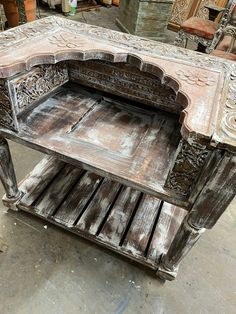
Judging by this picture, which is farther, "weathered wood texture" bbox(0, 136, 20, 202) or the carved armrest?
the carved armrest

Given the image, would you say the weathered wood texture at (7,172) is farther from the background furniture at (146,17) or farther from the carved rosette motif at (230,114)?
the background furniture at (146,17)

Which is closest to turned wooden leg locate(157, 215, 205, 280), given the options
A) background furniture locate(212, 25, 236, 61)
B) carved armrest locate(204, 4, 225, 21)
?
background furniture locate(212, 25, 236, 61)

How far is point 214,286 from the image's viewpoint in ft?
3.63

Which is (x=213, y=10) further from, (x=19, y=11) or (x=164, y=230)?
(x=164, y=230)

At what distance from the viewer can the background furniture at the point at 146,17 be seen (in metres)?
2.78

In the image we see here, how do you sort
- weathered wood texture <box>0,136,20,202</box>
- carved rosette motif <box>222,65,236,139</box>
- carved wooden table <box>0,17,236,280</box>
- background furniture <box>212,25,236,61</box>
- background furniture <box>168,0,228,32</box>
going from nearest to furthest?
Result: 1. carved rosette motif <box>222,65,236,139</box>
2. carved wooden table <box>0,17,236,280</box>
3. weathered wood texture <box>0,136,20,202</box>
4. background furniture <box>212,25,236,61</box>
5. background furniture <box>168,0,228,32</box>

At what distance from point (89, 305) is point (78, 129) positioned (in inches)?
28.8

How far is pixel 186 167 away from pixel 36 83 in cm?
66

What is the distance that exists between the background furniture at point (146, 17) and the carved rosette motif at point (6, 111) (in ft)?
8.37

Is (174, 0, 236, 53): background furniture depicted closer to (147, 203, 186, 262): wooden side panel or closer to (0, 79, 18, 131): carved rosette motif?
(147, 203, 186, 262): wooden side panel

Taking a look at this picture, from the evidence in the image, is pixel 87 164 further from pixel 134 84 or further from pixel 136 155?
pixel 134 84

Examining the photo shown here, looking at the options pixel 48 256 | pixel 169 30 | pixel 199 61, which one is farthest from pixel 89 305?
pixel 169 30

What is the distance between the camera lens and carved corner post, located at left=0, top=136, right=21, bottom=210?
97 cm

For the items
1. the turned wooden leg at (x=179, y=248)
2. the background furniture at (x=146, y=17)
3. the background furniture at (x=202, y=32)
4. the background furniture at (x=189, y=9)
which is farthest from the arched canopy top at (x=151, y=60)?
the background furniture at (x=189, y=9)
